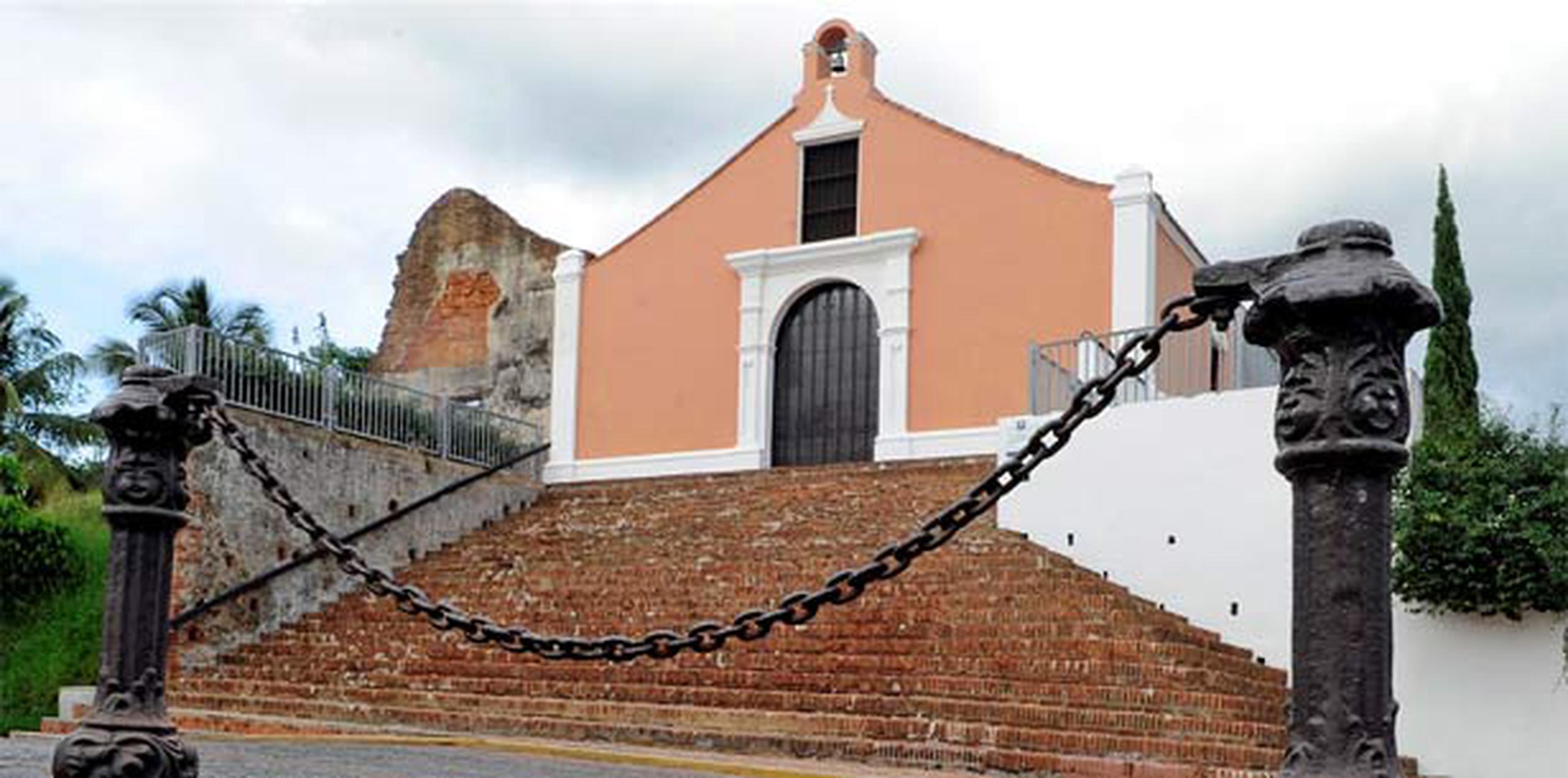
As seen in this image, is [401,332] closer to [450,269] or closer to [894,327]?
[450,269]

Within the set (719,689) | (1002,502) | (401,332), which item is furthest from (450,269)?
(719,689)

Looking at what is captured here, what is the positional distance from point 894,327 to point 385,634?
8.06 m

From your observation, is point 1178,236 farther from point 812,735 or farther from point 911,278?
point 812,735

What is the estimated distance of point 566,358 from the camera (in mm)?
21953

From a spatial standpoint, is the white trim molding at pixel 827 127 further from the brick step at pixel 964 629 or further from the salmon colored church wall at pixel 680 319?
the brick step at pixel 964 629

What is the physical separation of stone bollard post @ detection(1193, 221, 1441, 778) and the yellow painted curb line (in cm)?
512

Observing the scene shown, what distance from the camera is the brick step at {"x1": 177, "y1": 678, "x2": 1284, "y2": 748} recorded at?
8883 millimetres

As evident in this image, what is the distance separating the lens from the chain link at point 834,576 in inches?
134

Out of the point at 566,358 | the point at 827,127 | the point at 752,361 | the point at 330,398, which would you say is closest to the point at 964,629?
the point at 330,398

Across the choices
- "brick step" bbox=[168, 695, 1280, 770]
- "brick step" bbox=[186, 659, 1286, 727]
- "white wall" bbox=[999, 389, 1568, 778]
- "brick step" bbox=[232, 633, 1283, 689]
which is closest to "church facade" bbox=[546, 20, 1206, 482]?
"white wall" bbox=[999, 389, 1568, 778]

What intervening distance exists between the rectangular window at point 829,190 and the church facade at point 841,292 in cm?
3

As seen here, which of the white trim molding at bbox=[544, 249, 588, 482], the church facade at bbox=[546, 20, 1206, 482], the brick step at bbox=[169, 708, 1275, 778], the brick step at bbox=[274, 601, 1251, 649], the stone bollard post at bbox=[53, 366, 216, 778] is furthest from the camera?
the white trim molding at bbox=[544, 249, 588, 482]

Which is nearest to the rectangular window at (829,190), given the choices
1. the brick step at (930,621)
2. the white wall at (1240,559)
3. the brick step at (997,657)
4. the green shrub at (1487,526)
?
the white wall at (1240,559)

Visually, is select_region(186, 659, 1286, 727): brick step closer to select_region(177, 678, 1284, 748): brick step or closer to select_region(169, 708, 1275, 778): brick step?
select_region(177, 678, 1284, 748): brick step
